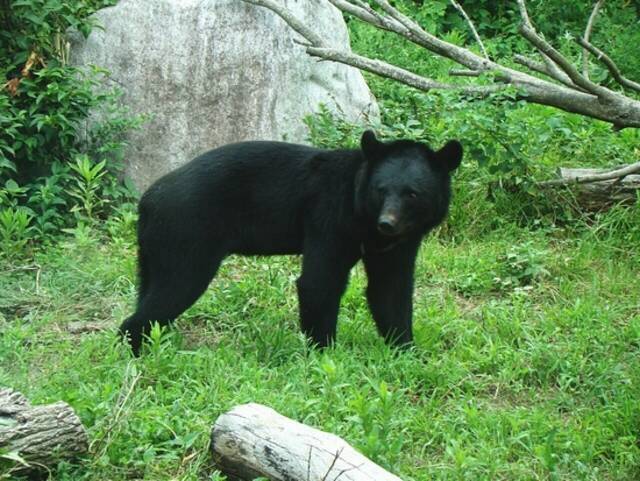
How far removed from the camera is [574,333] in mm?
6738

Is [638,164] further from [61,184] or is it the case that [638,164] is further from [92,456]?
[92,456]

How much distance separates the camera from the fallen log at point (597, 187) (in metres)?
8.45

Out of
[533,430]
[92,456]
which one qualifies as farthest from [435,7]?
[92,456]

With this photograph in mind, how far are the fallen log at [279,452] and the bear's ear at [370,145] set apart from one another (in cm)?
212

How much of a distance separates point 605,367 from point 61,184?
4.37 metres

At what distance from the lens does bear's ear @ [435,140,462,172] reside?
6398 mm

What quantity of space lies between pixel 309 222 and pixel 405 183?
0.65 m

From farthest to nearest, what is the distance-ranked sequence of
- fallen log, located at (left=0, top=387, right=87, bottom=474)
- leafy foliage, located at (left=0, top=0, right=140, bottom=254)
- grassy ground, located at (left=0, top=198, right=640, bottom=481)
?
leafy foliage, located at (left=0, top=0, right=140, bottom=254) < grassy ground, located at (left=0, top=198, right=640, bottom=481) < fallen log, located at (left=0, top=387, right=87, bottom=474)

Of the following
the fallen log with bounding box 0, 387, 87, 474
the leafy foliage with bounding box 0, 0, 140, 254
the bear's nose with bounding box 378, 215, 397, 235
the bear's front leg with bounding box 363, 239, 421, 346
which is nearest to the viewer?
the fallen log with bounding box 0, 387, 87, 474

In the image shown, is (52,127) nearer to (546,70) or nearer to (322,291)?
(322,291)

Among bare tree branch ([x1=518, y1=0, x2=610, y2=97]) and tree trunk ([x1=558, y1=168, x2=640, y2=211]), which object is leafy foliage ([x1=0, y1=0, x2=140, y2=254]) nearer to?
bare tree branch ([x1=518, y1=0, x2=610, y2=97])

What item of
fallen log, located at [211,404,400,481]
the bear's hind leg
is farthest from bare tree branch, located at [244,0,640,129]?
fallen log, located at [211,404,400,481]

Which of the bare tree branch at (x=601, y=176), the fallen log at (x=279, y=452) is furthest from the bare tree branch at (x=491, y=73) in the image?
the fallen log at (x=279, y=452)

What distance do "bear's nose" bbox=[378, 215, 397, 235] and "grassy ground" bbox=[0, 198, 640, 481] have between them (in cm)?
69
